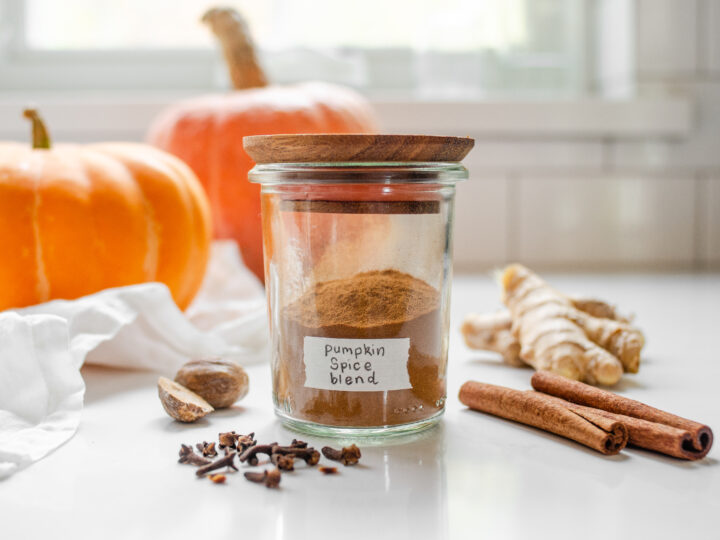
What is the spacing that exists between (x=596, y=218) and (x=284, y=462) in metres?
1.27

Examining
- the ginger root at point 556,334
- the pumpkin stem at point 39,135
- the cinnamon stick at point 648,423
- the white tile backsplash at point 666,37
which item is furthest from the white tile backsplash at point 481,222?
the cinnamon stick at point 648,423

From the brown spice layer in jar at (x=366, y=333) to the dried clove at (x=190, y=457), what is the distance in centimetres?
8

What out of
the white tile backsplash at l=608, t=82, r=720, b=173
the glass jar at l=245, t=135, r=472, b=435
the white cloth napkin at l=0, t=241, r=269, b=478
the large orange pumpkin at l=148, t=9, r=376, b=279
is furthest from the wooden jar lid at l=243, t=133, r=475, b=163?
the white tile backsplash at l=608, t=82, r=720, b=173

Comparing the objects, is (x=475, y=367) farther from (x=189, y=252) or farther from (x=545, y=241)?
(x=545, y=241)

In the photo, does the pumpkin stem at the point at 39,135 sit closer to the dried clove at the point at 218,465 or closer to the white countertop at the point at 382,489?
the white countertop at the point at 382,489

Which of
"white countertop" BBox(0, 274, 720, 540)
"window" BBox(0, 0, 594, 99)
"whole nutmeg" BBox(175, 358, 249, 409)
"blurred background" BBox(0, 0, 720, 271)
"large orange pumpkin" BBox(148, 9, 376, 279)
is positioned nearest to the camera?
"white countertop" BBox(0, 274, 720, 540)

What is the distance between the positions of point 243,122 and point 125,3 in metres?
0.83

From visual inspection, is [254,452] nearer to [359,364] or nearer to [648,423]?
[359,364]

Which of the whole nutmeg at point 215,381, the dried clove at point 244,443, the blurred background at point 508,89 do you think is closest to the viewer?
the dried clove at point 244,443

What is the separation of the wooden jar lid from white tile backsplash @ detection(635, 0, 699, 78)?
1.24m

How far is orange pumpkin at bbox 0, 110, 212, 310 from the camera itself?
732mm

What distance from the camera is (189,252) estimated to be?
2.78 ft

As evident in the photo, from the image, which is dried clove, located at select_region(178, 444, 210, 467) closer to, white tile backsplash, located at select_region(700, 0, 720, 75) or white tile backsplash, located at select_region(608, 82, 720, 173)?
white tile backsplash, located at select_region(608, 82, 720, 173)

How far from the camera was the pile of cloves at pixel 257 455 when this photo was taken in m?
0.43
